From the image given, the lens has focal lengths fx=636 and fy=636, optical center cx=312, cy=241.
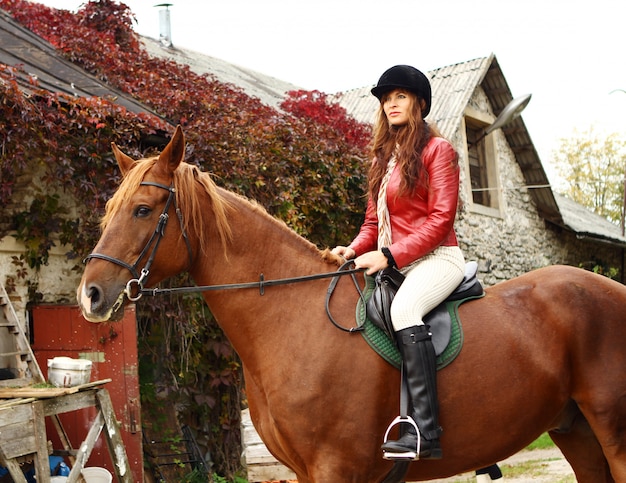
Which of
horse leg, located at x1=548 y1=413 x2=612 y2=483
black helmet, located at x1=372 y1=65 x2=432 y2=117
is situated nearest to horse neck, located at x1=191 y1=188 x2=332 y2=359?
black helmet, located at x1=372 y1=65 x2=432 y2=117

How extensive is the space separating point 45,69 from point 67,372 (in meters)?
3.54

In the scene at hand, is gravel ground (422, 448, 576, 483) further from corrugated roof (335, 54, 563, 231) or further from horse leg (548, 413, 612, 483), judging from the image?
corrugated roof (335, 54, 563, 231)

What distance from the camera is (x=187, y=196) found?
2992 mm

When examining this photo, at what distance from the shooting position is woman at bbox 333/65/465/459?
2.93 meters

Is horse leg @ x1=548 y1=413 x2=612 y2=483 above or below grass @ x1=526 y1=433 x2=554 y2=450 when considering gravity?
above

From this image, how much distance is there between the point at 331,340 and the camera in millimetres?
3008

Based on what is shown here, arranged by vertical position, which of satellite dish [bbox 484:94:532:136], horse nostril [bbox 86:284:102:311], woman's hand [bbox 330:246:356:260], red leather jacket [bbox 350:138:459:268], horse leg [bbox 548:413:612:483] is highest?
satellite dish [bbox 484:94:532:136]

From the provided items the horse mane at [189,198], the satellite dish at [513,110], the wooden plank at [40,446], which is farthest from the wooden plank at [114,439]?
the satellite dish at [513,110]

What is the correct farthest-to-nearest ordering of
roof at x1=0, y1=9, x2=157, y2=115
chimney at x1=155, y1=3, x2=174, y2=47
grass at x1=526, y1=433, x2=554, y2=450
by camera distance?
chimney at x1=155, y1=3, x2=174, y2=47 → grass at x1=526, y1=433, x2=554, y2=450 → roof at x1=0, y1=9, x2=157, y2=115

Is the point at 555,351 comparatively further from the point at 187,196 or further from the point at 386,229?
the point at 187,196

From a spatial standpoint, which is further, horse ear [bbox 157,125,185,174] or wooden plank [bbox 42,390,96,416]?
wooden plank [bbox 42,390,96,416]

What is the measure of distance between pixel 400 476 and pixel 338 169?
5196 millimetres

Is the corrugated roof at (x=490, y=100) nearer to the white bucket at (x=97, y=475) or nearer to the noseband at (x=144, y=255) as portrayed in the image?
the white bucket at (x=97, y=475)

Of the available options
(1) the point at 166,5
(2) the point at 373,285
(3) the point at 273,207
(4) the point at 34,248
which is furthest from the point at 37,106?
(1) the point at 166,5
